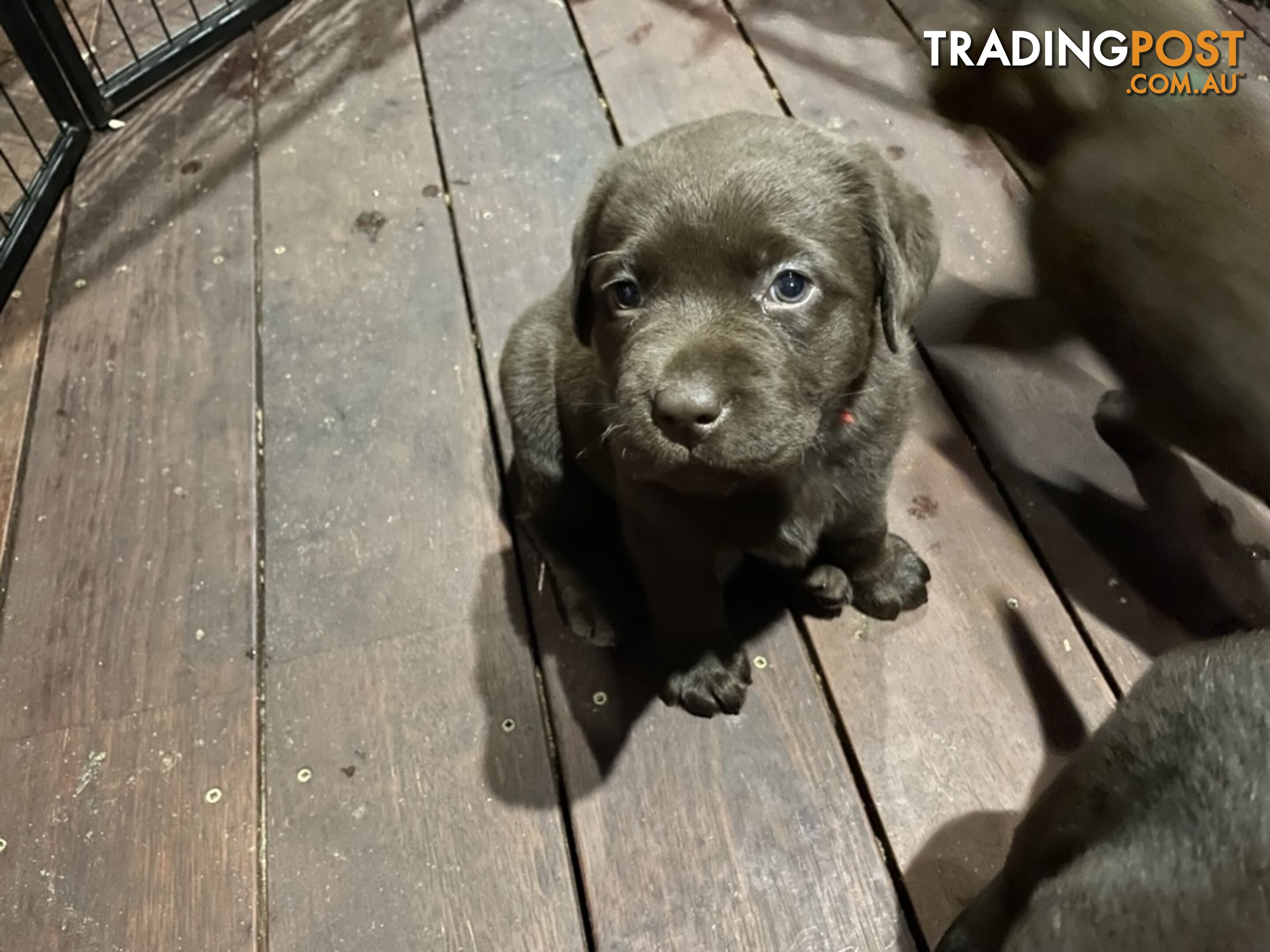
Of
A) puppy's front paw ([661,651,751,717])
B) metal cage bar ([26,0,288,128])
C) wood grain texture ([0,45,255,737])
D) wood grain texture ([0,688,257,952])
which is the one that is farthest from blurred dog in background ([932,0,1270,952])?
metal cage bar ([26,0,288,128])

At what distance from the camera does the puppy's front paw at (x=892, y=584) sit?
171 cm

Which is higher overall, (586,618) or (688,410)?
(688,410)

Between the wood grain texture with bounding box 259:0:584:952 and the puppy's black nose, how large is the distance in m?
0.73

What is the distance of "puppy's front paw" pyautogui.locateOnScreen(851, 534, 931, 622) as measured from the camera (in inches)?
67.3

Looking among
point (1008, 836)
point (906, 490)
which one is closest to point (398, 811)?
point (1008, 836)

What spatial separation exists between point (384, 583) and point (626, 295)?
2.74 ft

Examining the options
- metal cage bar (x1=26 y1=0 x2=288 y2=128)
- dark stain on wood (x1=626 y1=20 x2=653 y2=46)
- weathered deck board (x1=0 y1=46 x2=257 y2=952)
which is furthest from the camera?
dark stain on wood (x1=626 y1=20 x2=653 y2=46)

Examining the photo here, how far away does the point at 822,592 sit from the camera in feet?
5.57

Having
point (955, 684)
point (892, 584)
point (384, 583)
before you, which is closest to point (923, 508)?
point (892, 584)

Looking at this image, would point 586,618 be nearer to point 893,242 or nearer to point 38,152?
point 893,242

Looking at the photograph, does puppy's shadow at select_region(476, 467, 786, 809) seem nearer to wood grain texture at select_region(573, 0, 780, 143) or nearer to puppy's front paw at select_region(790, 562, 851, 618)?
puppy's front paw at select_region(790, 562, 851, 618)

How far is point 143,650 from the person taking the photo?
180 cm

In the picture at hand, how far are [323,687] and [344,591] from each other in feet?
0.62

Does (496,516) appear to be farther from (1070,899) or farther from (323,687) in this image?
(1070,899)
